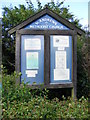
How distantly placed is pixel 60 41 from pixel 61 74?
0.82 m

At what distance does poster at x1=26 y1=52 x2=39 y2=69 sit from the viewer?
20.1 ft

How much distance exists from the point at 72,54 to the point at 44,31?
92cm

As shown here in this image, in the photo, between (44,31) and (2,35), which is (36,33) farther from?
(2,35)

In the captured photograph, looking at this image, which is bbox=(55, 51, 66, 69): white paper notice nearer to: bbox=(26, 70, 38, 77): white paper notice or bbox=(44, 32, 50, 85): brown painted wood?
bbox=(44, 32, 50, 85): brown painted wood

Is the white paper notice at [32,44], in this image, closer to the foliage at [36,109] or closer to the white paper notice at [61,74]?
the white paper notice at [61,74]

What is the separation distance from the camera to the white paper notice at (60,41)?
6.29m

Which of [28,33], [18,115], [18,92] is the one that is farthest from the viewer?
[28,33]

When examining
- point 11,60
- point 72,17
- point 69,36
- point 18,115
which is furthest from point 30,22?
point 72,17

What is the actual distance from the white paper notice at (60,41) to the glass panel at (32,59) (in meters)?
0.34

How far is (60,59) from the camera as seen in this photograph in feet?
20.6

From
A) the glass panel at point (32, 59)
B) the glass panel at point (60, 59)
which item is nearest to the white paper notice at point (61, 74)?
the glass panel at point (60, 59)

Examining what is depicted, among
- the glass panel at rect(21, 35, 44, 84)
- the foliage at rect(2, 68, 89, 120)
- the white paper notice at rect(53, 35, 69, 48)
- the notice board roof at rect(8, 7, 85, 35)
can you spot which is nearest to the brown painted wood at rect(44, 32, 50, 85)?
the glass panel at rect(21, 35, 44, 84)

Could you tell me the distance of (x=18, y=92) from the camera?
488 centimetres

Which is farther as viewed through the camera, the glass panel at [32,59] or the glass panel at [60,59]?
the glass panel at [60,59]
